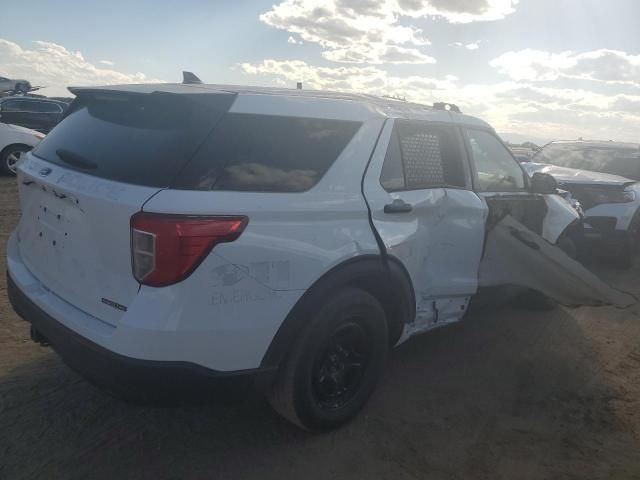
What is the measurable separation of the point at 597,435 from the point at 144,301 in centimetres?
274

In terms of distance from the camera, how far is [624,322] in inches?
206

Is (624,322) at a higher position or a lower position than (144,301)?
lower

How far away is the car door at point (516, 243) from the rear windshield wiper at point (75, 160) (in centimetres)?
259

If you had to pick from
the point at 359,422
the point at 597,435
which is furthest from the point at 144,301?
the point at 597,435

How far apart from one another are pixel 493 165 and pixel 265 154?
7.79 feet

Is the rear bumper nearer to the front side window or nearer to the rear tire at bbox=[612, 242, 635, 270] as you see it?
the front side window

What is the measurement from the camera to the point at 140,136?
2.59 metres

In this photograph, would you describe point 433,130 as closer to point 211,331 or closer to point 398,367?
point 398,367

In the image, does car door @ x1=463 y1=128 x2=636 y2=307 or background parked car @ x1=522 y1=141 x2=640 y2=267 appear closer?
car door @ x1=463 y1=128 x2=636 y2=307

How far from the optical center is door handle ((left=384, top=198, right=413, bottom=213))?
3084 mm

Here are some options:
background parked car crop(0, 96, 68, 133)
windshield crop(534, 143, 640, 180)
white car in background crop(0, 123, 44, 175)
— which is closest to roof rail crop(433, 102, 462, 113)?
windshield crop(534, 143, 640, 180)

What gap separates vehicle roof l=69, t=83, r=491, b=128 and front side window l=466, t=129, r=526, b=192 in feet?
0.39

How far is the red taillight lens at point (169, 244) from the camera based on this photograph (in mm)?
2225

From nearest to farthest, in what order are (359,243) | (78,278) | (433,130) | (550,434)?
1. (78,278)
2. (359,243)
3. (550,434)
4. (433,130)
